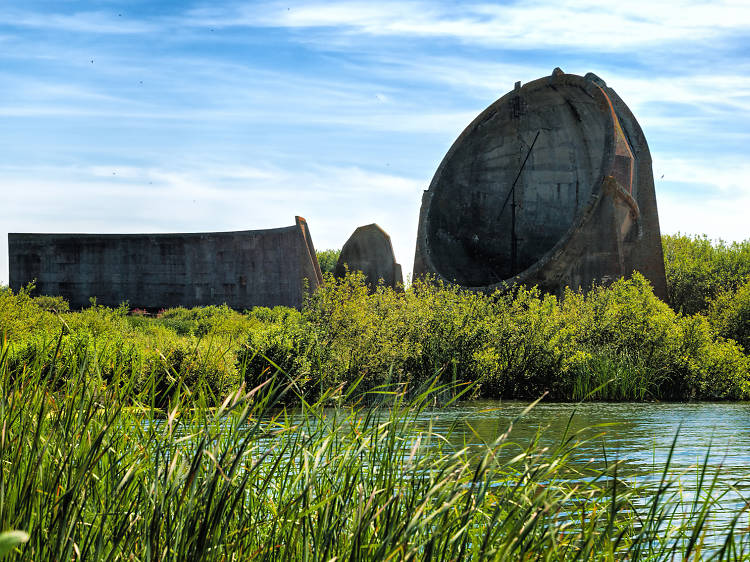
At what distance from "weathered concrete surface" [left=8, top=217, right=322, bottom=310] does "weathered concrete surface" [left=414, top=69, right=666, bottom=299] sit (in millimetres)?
7020

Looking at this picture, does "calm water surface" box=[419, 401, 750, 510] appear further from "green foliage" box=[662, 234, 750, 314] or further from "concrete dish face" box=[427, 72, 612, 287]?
"green foliage" box=[662, 234, 750, 314]

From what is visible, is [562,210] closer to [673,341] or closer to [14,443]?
[673,341]

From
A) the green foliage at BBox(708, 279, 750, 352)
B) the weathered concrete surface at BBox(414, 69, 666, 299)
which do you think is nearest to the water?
the green foliage at BBox(708, 279, 750, 352)

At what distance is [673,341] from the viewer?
16125 mm

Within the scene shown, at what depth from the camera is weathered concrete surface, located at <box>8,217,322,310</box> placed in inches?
1182

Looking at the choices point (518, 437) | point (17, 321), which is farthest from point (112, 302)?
point (518, 437)

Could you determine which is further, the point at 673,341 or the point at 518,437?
the point at 673,341

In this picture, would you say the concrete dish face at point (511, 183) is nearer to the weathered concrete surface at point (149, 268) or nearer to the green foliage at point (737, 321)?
the green foliage at point (737, 321)

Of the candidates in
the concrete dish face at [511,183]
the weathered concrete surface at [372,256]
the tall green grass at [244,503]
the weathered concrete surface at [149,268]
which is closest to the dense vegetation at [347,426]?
the tall green grass at [244,503]

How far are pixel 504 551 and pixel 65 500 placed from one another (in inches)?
49.5

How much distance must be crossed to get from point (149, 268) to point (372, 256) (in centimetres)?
807

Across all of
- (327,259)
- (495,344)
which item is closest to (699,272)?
(495,344)

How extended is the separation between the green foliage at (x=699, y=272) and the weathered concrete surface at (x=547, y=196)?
689cm

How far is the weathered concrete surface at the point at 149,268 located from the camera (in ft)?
98.5
